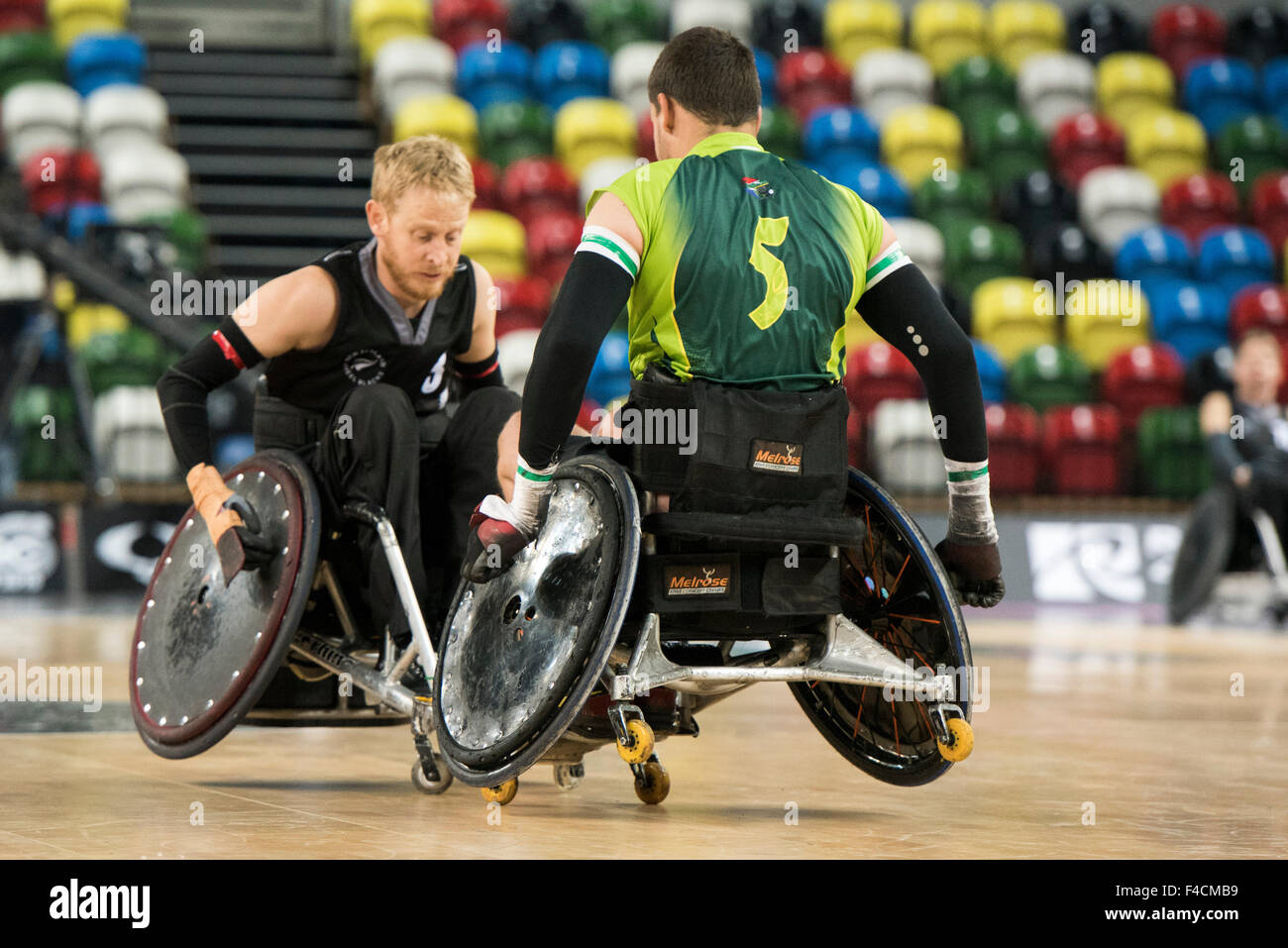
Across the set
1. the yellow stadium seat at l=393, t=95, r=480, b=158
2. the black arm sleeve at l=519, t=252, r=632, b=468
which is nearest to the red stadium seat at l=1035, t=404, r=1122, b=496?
the yellow stadium seat at l=393, t=95, r=480, b=158

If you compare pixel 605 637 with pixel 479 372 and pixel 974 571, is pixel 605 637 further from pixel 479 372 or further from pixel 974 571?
pixel 479 372

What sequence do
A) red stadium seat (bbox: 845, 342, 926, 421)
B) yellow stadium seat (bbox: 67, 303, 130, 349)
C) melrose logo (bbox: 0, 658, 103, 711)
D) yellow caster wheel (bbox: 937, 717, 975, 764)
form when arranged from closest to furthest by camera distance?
yellow caster wheel (bbox: 937, 717, 975, 764), melrose logo (bbox: 0, 658, 103, 711), red stadium seat (bbox: 845, 342, 926, 421), yellow stadium seat (bbox: 67, 303, 130, 349)

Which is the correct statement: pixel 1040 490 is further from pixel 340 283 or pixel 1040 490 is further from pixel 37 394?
pixel 340 283

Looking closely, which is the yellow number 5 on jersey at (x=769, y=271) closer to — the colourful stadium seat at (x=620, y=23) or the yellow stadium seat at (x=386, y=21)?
the yellow stadium seat at (x=386, y=21)

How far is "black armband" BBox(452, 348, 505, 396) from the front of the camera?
4.47m

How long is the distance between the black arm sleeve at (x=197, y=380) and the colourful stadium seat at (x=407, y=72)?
1060cm

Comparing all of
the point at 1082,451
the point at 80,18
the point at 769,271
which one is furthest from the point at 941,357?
the point at 80,18

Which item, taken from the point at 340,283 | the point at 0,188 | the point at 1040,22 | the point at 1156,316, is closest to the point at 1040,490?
the point at 1156,316

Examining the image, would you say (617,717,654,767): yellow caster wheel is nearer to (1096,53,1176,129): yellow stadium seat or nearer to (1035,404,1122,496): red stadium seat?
(1035,404,1122,496): red stadium seat

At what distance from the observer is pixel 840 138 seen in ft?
48.2

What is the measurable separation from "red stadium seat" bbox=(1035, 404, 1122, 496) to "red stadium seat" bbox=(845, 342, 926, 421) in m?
0.97

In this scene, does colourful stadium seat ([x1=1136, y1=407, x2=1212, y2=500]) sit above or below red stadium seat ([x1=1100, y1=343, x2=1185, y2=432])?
below
